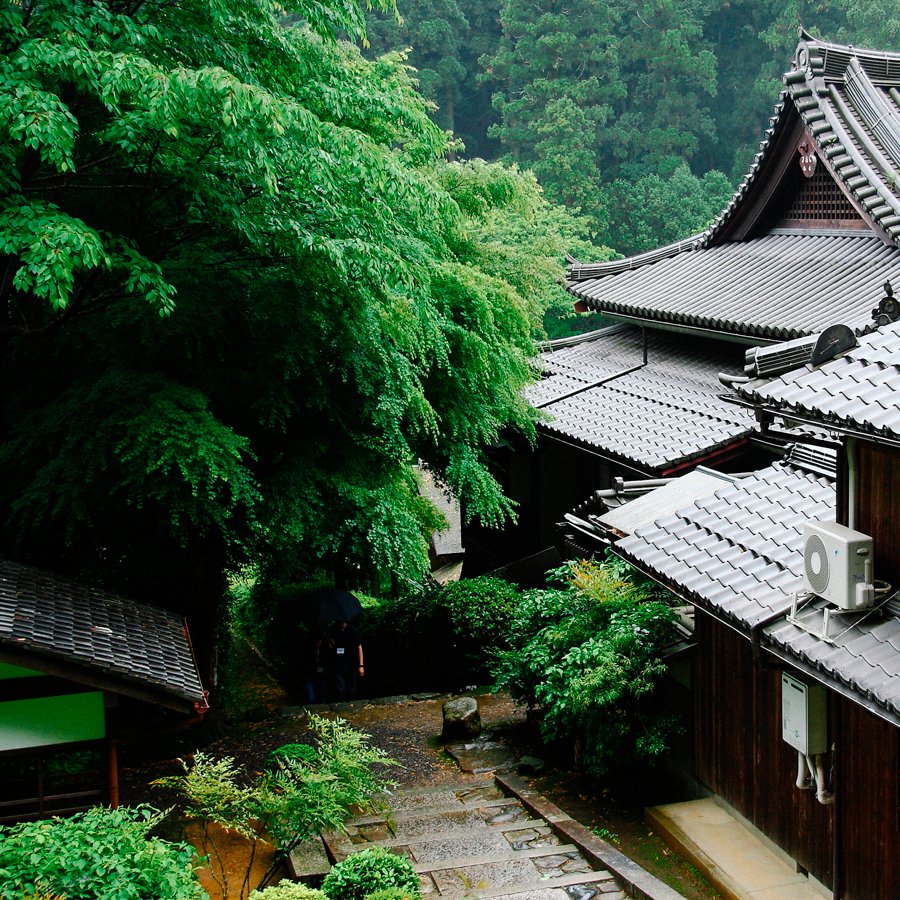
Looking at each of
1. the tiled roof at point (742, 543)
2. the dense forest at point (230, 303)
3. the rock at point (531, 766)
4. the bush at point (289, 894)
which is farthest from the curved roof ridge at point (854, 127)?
the bush at point (289, 894)

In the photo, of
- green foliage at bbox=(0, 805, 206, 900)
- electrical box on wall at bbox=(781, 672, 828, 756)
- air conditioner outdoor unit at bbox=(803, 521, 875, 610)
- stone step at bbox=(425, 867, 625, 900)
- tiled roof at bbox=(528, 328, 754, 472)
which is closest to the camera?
green foliage at bbox=(0, 805, 206, 900)

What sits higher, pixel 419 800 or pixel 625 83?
pixel 625 83

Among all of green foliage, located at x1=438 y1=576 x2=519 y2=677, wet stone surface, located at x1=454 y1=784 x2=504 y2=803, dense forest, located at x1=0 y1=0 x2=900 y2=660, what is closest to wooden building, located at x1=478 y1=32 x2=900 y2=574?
dense forest, located at x1=0 y1=0 x2=900 y2=660

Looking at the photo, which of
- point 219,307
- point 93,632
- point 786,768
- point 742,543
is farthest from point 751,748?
point 219,307

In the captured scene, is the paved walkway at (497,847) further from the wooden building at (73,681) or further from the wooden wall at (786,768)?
the wooden building at (73,681)

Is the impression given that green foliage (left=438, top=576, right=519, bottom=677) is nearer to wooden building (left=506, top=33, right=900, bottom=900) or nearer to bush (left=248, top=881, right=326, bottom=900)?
wooden building (left=506, top=33, right=900, bottom=900)

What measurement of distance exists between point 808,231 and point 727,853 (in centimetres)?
1177

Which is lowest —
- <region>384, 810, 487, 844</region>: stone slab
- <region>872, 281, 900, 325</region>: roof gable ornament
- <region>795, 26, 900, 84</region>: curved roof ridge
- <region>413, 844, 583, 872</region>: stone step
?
<region>384, 810, 487, 844</region>: stone slab

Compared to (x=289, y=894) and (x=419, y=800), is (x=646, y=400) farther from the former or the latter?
(x=289, y=894)

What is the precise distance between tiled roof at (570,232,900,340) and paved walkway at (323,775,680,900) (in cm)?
774

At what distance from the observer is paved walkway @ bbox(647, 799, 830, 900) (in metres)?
9.18

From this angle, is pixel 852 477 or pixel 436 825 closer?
pixel 852 477

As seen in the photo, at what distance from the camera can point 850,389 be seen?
765cm

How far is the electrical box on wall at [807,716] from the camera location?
845cm
